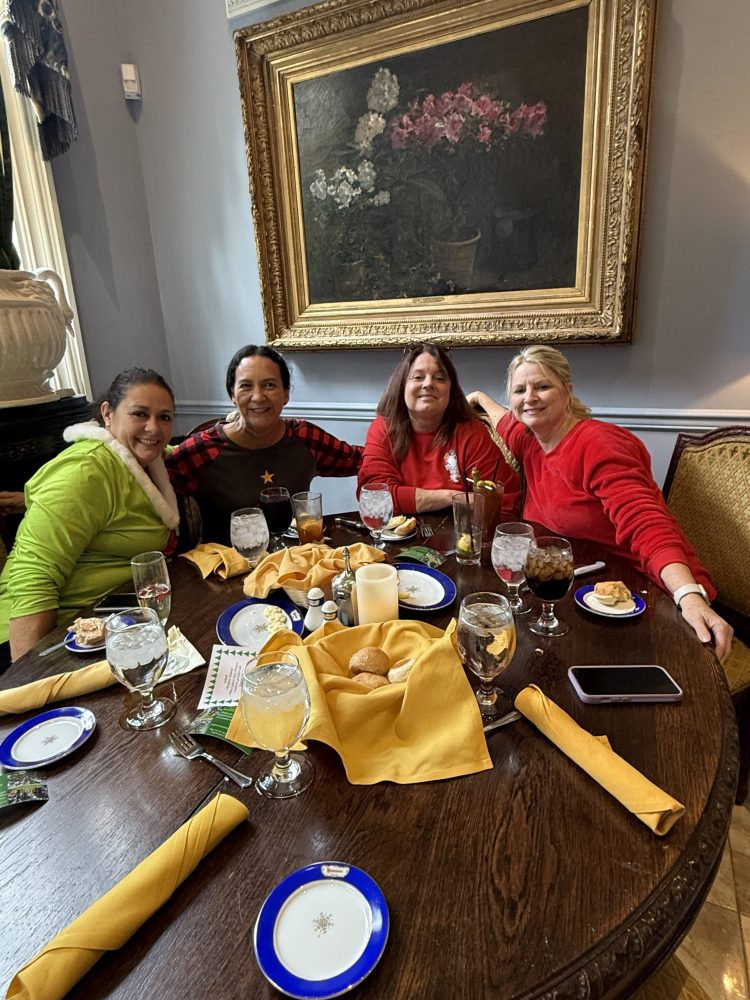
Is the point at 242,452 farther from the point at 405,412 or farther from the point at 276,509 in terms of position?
the point at 405,412

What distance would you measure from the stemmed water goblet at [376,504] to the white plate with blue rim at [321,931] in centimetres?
93

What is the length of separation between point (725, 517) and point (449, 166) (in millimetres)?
1841

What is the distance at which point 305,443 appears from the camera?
2049 mm

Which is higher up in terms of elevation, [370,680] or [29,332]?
[29,332]

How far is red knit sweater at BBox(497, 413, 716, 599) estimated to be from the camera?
128cm

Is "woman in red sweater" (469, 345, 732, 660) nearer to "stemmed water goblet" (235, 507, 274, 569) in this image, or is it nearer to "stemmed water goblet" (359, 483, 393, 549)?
"stemmed water goblet" (359, 483, 393, 549)

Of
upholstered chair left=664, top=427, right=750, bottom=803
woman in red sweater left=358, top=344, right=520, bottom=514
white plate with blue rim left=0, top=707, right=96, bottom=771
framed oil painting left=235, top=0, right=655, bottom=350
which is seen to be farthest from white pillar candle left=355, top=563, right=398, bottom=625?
framed oil painting left=235, top=0, right=655, bottom=350

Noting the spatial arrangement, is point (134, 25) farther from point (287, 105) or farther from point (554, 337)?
point (554, 337)

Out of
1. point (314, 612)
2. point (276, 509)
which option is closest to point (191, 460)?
point (276, 509)

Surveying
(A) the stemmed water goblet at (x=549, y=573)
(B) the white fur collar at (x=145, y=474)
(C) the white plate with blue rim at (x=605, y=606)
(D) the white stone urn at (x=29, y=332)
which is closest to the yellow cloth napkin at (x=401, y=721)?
(A) the stemmed water goblet at (x=549, y=573)

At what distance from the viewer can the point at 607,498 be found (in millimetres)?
1452

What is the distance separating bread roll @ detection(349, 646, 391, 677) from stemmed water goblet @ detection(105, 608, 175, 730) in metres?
0.29

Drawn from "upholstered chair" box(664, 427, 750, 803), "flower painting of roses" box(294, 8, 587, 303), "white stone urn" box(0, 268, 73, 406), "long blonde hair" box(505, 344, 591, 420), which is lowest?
"upholstered chair" box(664, 427, 750, 803)

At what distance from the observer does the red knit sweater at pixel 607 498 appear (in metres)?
1.28
